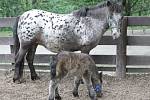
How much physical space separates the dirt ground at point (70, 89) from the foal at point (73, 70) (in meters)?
0.54

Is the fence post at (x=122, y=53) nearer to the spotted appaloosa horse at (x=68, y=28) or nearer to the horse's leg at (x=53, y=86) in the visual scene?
the spotted appaloosa horse at (x=68, y=28)

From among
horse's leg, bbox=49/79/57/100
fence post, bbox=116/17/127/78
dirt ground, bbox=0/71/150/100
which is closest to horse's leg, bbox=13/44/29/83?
dirt ground, bbox=0/71/150/100

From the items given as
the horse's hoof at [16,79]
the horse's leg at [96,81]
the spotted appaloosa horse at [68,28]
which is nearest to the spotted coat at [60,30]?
the spotted appaloosa horse at [68,28]

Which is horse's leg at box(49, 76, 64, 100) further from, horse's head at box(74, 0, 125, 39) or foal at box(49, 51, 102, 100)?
horse's head at box(74, 0, 125, 39)

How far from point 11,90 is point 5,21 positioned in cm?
226

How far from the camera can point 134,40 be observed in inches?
329

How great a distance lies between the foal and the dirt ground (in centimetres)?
54

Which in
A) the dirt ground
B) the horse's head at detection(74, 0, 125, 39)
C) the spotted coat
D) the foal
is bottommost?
the dirt ground

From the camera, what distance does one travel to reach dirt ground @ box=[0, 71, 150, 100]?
682 centimetres

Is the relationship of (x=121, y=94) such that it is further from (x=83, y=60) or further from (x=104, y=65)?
(x=104, y=65)

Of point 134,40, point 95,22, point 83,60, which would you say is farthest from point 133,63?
point 83,60

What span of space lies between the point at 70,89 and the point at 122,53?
5.64 ft

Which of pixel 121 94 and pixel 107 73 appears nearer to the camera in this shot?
pixel 121 94

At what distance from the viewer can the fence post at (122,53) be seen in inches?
325
